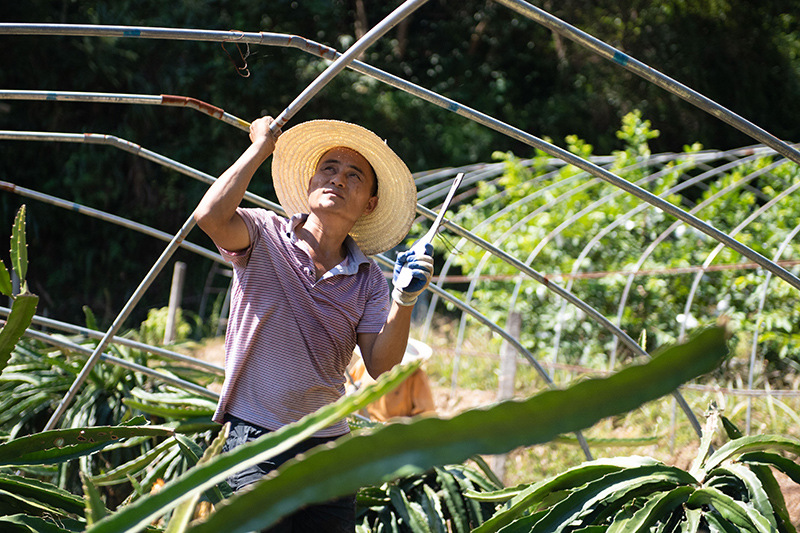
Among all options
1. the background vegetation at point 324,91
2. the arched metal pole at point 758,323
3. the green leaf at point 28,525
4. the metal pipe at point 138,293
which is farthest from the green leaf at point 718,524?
the background vegetation at point 324,91

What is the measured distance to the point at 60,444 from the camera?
61.0 inches

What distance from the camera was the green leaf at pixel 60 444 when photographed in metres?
1.50

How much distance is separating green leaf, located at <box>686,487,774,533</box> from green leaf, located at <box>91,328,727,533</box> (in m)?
0.94

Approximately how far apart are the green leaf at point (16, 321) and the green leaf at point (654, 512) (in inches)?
51.5

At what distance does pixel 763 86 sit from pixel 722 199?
6461 millimetres

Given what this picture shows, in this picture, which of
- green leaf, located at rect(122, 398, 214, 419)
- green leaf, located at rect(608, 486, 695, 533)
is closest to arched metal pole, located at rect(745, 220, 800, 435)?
green leaf, located at rect(608, 486, 695, 533)

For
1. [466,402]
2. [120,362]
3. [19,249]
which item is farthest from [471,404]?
[19,249]

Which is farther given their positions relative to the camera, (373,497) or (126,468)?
(373,497)

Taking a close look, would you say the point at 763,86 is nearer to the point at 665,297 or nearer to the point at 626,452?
the point at 665,297

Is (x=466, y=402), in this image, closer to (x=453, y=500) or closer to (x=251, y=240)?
(x=453, y=500)

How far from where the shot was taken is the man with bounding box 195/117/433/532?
5.31ft

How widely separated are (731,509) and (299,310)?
42.4 inches

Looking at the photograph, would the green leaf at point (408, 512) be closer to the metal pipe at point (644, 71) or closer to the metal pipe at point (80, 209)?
the metal pipe at point (80, 209)

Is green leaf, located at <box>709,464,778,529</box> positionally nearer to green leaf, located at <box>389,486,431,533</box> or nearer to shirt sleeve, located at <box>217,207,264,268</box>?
green leaf, located at <box>389,486,431,533</box>
